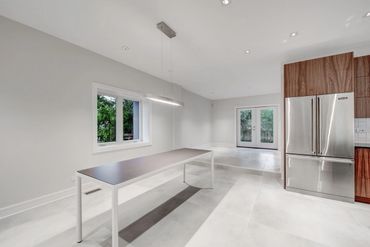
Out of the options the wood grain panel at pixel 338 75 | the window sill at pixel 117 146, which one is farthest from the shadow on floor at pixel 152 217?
the wood grain panel at pixel 338 75

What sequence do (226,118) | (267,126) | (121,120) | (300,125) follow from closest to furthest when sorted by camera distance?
(300,125) → (121,120) → (267,126) → (226,118)

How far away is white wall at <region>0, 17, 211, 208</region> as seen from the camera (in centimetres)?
216

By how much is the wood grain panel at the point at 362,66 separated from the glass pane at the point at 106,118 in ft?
16.6

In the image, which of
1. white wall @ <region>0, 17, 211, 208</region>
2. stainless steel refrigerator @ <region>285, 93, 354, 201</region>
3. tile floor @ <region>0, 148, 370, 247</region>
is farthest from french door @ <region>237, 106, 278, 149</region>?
white wall @ <region>0, 17, 211, 208</region>

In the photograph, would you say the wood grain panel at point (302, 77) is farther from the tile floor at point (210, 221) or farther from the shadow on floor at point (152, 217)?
the shadow on floor at point (152, 217)

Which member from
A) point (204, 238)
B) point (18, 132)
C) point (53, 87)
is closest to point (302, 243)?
point (204, 238)

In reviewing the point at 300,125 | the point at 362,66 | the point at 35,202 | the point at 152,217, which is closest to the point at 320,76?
the point at 362,66

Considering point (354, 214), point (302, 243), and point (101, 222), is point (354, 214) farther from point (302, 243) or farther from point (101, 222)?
point (101, 222)

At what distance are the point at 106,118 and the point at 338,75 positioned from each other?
15.6ft

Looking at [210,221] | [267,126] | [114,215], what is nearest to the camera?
[114,215]

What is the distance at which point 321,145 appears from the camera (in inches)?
105

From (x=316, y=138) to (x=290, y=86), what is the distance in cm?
108

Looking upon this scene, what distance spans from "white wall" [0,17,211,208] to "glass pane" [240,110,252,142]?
668 cm

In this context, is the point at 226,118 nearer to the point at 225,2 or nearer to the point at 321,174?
the point at 321,174
